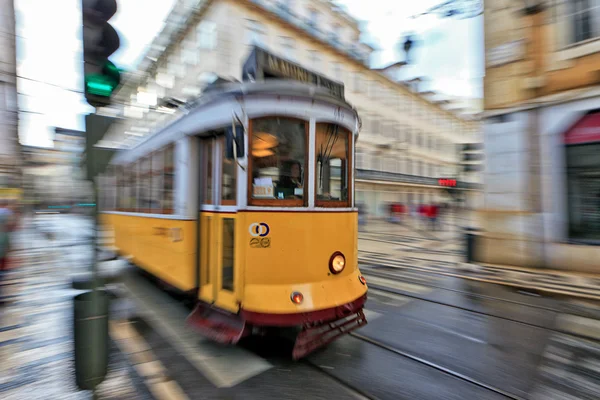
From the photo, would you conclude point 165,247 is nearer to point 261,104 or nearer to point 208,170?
point 208,170

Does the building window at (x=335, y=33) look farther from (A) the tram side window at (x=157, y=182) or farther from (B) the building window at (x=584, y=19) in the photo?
(A) the tram side window at (x=157, y=182)

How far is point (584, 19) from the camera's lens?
8.67m

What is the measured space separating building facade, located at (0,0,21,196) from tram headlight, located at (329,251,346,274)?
11989mm

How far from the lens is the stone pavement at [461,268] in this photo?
7.13m

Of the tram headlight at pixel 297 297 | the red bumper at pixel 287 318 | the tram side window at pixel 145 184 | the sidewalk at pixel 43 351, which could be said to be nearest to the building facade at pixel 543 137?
the red bumper at pixel 287 318

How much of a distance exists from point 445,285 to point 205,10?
26163 millimetres

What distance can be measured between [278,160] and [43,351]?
11.9 feet

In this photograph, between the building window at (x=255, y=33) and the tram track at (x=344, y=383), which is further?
the building window at (x=255, y=33)

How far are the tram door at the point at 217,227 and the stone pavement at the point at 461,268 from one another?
6.10 m

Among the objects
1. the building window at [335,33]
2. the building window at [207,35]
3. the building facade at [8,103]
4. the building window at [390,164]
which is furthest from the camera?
the building window at [390,164]

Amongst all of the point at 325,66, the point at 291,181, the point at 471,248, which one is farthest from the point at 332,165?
the point at 325,66

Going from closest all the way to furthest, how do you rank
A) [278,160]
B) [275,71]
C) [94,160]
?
[94,160], [278,160], [275,71]

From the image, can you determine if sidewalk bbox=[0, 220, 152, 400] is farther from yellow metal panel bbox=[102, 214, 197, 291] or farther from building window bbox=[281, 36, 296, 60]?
building window bbox=[281, 36, 296, 60]

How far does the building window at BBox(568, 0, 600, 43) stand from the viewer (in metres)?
8.49
